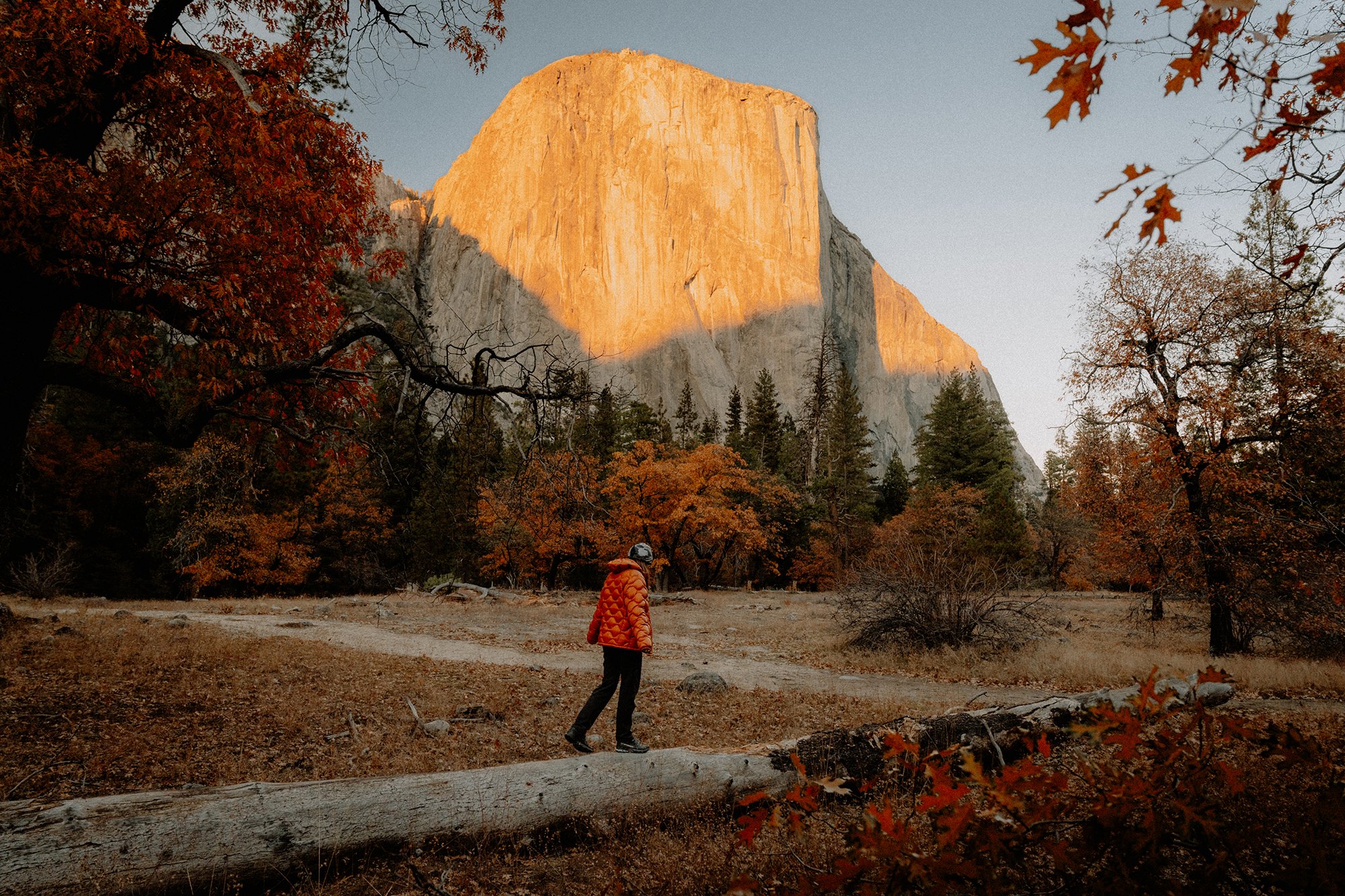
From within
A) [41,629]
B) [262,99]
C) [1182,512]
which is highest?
[262,99]

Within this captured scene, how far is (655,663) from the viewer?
41.1 ft

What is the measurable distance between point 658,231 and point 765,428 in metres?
42.8

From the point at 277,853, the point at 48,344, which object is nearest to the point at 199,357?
the point at 48,344

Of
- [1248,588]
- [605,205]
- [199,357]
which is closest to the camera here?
[199,357]

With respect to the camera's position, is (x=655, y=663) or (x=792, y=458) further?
(x=792, y=458)

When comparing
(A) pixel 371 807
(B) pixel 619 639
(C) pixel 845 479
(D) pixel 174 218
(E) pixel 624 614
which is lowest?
(A) pixel 371 807

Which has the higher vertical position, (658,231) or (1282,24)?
(658,231)

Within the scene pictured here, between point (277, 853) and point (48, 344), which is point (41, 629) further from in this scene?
point (277, 853)

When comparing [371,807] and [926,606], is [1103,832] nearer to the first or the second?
[371,807]

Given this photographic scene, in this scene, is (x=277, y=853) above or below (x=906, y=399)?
below

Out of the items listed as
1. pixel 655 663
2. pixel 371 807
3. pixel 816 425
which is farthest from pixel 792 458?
pixel 371 807

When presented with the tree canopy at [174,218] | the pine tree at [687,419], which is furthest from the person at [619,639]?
the pine tree at [687,419]

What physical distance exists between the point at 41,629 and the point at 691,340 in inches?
2934

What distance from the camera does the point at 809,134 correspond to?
314 feet
